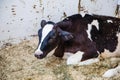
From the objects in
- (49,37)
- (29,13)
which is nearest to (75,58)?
(49,37)

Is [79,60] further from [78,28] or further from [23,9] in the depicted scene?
[23,9]

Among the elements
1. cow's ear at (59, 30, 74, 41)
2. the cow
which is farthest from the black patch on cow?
cow's ear at (59, 30, 74, 41)

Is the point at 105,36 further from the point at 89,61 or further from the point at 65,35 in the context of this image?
the point at 65,35

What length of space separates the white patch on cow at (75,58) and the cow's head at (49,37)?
26 centimetres

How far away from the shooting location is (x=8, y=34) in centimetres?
429

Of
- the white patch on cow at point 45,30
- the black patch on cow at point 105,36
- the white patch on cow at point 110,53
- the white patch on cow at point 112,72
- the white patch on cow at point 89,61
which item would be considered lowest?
the white patch on cow at point 112,72

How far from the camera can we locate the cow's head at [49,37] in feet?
12.0

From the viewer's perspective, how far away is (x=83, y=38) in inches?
156

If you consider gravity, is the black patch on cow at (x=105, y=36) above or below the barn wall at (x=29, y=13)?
below

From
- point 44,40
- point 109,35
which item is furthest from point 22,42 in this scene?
point 109,35

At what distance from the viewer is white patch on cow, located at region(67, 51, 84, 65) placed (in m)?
3.90

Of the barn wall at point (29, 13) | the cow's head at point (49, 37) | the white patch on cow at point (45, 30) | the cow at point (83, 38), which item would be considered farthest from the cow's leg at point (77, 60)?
the barn wall at point (29, 13)

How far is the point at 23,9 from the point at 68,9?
0.66 metres

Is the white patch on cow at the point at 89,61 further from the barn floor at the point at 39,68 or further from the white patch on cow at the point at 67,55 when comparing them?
the white patch on cow at the point at 67,55
